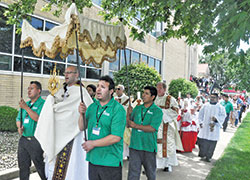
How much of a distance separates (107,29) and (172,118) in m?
2.82

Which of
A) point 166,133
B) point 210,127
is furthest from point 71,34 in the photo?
point 210,127

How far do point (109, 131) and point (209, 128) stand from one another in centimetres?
556

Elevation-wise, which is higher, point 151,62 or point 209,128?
point 151,62

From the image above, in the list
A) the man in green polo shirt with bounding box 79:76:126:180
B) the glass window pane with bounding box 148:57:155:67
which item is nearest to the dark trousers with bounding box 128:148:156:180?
the man in green polo shirt with bounding box 79:76:126:180

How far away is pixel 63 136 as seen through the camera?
3.96 metres

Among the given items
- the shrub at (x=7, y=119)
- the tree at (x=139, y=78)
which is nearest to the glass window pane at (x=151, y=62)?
the tree at (x=139, y=78)

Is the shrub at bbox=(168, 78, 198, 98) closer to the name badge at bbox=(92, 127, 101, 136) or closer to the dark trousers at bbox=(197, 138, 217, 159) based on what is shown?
the dark trousers at bbox=(197, 138, 217, 159)

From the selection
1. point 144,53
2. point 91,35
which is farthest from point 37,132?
point 144,53

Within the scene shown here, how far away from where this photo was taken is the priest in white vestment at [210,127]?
749 cm

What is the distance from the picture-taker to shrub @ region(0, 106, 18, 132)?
809 cm

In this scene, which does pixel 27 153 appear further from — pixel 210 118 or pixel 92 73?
pixel 92 73

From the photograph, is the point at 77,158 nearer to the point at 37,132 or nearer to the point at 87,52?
the point at 37,132

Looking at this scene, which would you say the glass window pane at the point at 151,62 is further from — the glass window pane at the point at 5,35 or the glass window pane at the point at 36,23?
the glass window pane at the point at 5,35

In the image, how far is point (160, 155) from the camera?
5.92 metres
